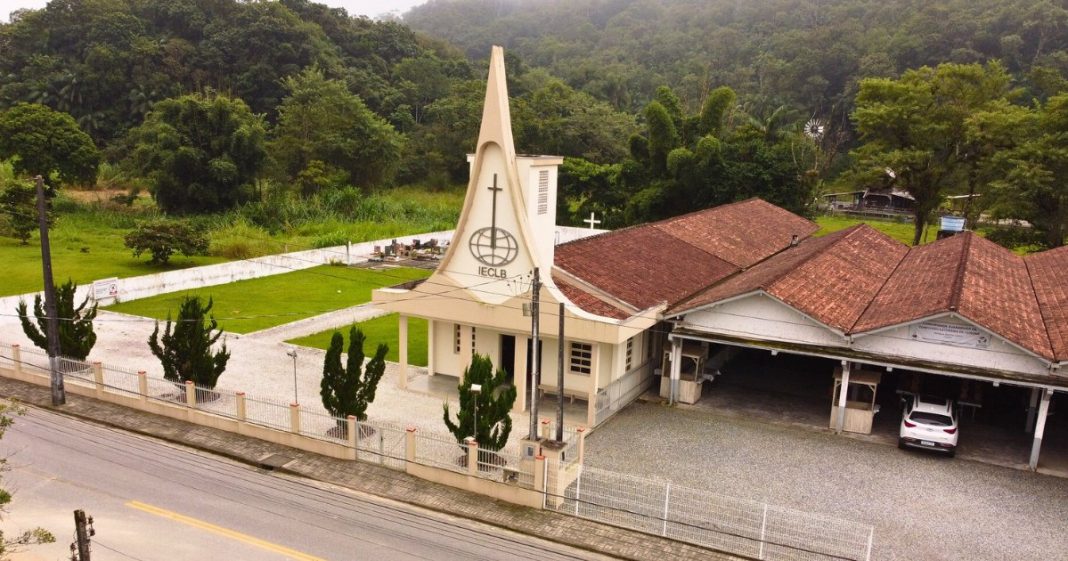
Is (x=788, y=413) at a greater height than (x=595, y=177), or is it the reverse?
(x=595, y=177)

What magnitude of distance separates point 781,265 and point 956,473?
8.88m

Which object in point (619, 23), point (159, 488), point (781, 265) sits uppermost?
point (619, 23)

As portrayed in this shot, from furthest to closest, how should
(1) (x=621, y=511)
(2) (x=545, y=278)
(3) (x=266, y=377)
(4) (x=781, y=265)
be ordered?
(4) (x=781, y=265) → (3) (x=266, y=377) → (2) (x=545, y=278) → (1) (x=621, y=511)

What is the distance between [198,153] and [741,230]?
32.4m

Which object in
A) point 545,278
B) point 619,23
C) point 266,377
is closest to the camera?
point 545,278

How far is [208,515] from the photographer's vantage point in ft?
45.8

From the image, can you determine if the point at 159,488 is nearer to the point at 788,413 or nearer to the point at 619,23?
the point at 788,413

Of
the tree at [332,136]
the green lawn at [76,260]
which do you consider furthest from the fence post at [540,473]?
the tree at [332,136]

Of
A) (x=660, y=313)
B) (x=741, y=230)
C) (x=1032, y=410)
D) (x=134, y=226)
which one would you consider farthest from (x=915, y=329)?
(x=134, y=226)

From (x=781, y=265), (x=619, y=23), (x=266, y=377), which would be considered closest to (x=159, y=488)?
(x=266, y=377)

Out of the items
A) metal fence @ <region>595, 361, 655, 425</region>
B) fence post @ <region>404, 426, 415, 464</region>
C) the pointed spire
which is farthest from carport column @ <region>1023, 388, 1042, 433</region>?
fence post @ <region>404, 426, 415, 464</region>

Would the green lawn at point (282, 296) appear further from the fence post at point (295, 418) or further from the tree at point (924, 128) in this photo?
the tree at point (924, 128)

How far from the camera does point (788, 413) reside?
788 inches

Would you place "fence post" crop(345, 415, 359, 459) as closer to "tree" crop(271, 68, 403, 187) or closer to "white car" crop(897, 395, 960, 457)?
"white car" crop(897, 395, 960, 457)
